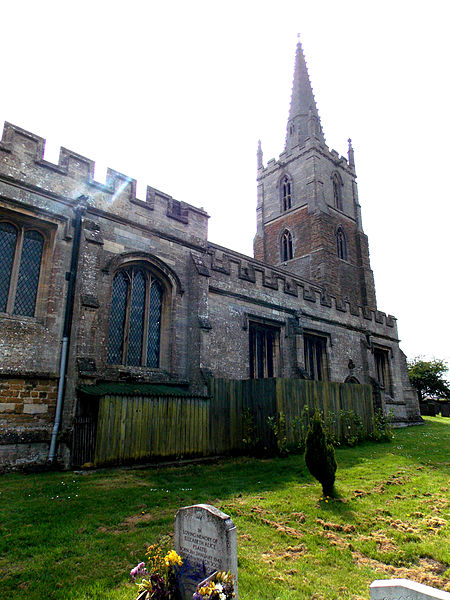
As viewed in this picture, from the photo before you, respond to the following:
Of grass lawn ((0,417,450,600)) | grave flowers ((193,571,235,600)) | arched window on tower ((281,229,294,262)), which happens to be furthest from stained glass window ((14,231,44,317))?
arched window on tower ((281,229,294,262))

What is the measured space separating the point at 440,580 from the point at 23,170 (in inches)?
468

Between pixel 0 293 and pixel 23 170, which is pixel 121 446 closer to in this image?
pixel 0 293

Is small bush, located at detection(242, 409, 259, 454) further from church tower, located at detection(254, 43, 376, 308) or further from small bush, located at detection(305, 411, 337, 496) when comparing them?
church tower, located at detection(254, 43, 376, 308)

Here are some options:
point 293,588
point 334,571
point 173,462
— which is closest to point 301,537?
point 334,571

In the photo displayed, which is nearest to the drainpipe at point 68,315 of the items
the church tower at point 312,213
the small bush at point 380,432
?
the small bush at point 380,432

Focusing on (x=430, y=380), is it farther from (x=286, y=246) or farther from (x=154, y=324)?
(x=154, y=324)

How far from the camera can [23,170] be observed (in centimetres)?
1048

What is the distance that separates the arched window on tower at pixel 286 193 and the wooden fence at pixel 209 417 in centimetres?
2372

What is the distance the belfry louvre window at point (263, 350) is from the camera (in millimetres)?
15844

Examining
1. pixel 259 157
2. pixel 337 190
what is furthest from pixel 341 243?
→ pixel 259 157

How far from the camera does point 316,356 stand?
18.8 m

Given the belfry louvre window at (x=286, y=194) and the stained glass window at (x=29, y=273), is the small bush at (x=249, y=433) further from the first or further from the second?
the belfry louvre window at (x=286, y=194)

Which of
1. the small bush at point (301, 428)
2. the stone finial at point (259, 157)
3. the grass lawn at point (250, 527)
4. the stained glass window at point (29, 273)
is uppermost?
the stone finial at point (259, 157)

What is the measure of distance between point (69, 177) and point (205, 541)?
10.7 metres
